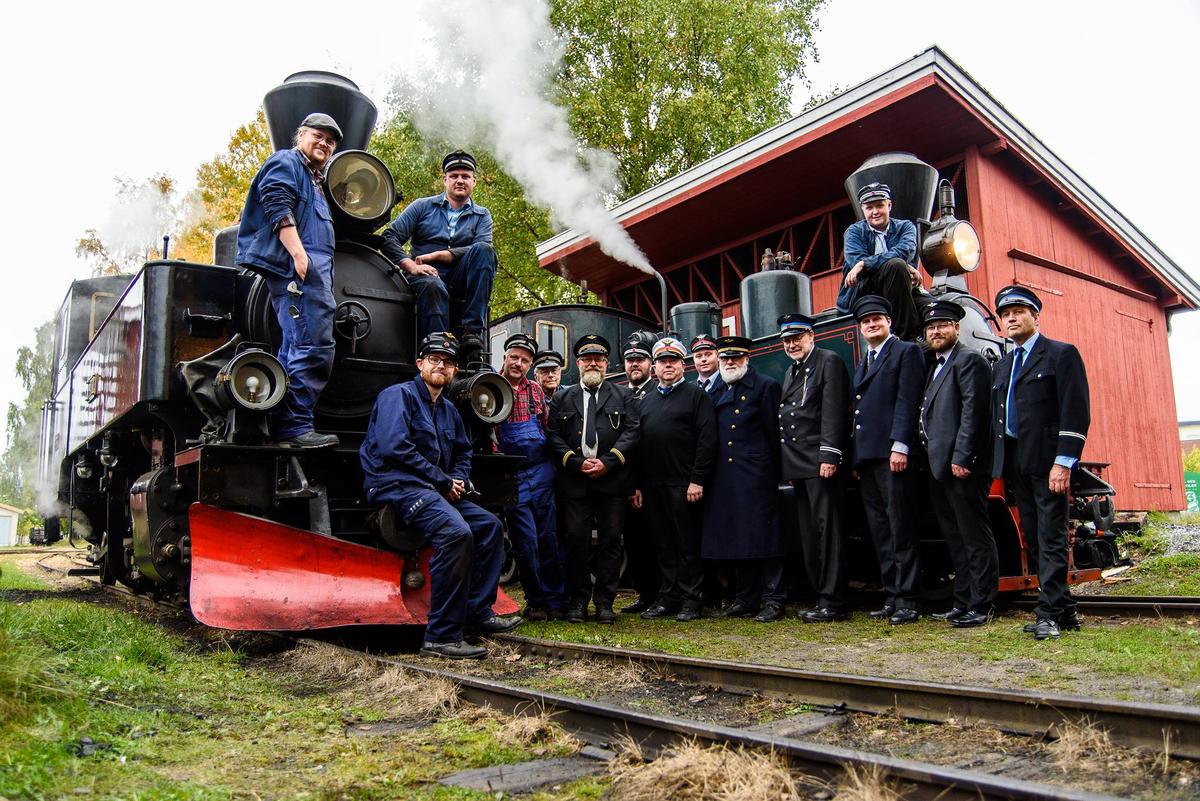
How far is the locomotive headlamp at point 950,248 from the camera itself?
6145 millimetres

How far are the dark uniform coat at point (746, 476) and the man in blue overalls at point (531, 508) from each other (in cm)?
101

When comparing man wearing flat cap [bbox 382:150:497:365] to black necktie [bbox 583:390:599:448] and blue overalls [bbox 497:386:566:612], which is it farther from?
black necktie [bbox 583:390:599:448]

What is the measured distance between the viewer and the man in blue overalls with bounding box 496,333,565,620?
5.79m

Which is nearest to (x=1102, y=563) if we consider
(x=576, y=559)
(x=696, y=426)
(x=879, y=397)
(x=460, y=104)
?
(x=879, y=397)

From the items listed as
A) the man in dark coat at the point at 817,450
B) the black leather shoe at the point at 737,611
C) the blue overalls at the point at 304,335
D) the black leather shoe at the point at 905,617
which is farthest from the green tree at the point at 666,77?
the black leather shoe at the point at 905,617

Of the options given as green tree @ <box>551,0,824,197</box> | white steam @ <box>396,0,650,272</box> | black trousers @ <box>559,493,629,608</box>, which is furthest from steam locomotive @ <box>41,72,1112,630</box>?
green tree @ <box>551,0,824,197</box>

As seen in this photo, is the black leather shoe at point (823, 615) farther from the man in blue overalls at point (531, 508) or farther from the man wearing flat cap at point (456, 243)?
the man wearing flat cap at point (456, 243)

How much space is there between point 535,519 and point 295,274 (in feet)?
6.95

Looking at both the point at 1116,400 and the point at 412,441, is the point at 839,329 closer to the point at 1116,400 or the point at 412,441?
the point at 412,441

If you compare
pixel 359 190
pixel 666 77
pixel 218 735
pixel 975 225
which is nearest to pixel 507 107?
pixel 666 77

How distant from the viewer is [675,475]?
610 cm

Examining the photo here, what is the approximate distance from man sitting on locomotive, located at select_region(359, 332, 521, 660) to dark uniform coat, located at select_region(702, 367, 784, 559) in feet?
5.11

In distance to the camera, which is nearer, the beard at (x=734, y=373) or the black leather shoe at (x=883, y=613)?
the black leather shoe at (x=883, y=613)

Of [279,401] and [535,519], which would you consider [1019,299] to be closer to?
[535,519]
